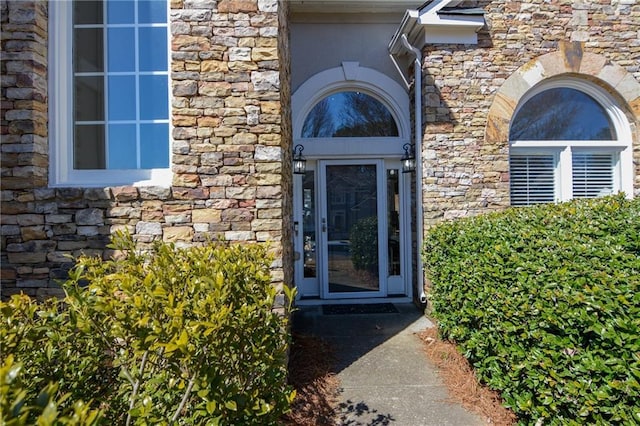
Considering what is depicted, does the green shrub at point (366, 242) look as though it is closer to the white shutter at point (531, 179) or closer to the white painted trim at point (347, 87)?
A: the white painted trim at point (347, 87)

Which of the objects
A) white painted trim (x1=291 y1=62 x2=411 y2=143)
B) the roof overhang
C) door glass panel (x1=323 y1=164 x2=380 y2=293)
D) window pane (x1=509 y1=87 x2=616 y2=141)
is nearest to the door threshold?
door glass panel (x1=323 y1=164 x2=380 y2=293)

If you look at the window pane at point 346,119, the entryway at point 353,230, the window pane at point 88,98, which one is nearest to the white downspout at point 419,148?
the entryway at point 353,230

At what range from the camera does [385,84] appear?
18.8 ft

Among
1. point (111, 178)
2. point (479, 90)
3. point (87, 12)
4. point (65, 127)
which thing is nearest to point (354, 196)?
point (479, 90)

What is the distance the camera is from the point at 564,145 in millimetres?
5496

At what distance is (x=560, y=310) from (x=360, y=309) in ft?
11.4

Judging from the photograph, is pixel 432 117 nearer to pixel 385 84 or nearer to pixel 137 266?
pixel 385 84

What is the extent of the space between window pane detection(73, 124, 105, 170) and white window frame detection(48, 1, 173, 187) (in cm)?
5

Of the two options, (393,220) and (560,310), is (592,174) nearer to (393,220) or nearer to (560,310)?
(393,220)

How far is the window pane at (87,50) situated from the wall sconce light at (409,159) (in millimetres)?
4230

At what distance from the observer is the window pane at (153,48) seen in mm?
3568

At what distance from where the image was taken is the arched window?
548 centimetres

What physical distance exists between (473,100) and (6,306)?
5.58 meters

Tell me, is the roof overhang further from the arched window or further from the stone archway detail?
the arched window
